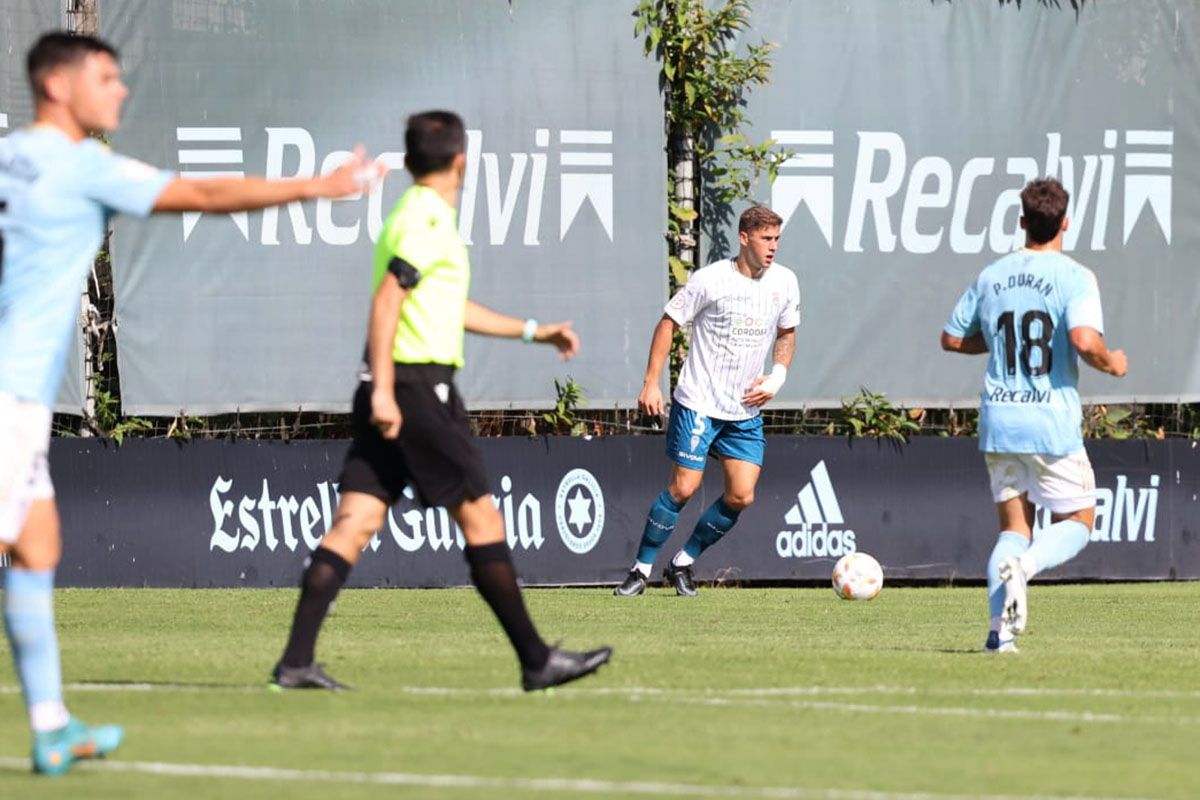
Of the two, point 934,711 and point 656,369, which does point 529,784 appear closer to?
point 934,711

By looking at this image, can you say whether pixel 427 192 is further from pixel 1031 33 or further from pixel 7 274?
pixel 1031 33

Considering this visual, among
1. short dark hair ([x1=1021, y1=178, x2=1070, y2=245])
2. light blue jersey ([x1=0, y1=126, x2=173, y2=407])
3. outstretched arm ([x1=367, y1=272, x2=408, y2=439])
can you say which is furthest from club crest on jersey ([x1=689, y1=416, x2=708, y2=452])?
light blue jersey ([x1=0, y1=126, x2=173, y2=407])

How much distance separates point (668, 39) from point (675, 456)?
12.3 feet

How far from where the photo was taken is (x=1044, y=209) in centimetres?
912

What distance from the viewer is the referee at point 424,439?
7.22 meters

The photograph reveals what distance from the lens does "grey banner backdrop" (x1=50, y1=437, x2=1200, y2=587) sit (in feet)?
47.3

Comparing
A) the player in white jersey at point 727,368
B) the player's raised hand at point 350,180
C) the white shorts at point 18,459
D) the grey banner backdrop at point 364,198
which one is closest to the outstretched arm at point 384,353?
the player's raised hand at point 350,180

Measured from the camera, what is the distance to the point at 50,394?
5906mm

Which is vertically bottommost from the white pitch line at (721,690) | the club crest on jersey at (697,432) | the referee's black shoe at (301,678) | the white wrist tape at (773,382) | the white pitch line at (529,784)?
the white pitch line at (721,690)

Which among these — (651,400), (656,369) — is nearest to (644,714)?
(651,400)

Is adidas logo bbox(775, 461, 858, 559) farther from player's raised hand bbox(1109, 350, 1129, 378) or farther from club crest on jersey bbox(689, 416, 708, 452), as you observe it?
player's raised hand bbox(1109, 350, 1129, 378)

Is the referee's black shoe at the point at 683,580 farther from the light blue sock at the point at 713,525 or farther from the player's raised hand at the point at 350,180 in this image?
the player's raised hand at the point at 350,180

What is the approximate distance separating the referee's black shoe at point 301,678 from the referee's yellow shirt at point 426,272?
43.3 inches

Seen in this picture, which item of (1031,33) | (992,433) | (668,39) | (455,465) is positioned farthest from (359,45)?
(455,465)
